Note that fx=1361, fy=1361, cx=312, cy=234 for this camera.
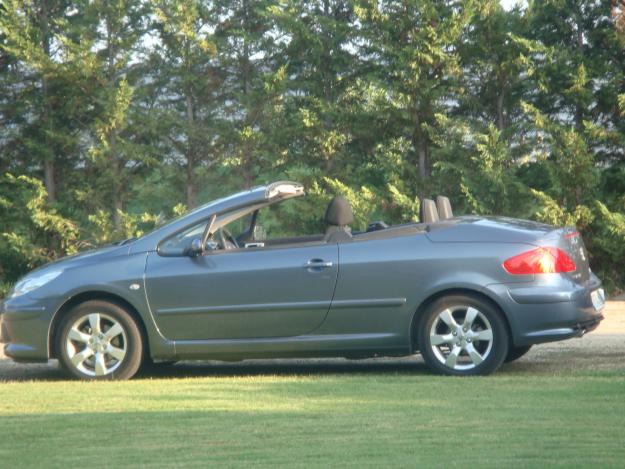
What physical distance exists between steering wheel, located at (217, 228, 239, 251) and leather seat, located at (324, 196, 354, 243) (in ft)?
2.64

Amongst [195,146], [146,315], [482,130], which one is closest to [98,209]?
[195,146]

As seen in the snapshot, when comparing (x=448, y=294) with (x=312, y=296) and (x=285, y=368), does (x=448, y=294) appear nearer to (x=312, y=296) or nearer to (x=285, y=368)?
(x=312, y=296)

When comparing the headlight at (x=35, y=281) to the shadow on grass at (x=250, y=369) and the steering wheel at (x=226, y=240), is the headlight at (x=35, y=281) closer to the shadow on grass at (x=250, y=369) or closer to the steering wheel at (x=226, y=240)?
the shadow on grass at (x=250, y=369)

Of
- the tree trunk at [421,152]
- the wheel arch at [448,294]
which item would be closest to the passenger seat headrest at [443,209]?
the wheel arch at [448,294]

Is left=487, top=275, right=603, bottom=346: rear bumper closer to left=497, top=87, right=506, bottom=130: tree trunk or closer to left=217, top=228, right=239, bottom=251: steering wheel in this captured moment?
left=217, top=228, right=239, bottom=251: steering wheel

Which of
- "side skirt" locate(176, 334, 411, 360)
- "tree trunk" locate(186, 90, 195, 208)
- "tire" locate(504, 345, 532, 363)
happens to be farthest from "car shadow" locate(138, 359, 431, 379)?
"tree trunk" locate(186, 90, 195, 208)

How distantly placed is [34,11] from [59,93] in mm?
1767

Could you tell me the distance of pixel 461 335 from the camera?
33.8 feet

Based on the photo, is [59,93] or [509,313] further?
[59,93]

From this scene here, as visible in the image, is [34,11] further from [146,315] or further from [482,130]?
[146,315]

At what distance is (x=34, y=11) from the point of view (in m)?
28.3

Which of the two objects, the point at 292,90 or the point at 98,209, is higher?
the point at 292,90

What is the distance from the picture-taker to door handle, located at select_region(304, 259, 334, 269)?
415 inches

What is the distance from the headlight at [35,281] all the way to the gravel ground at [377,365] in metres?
0.79
